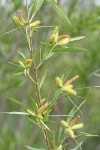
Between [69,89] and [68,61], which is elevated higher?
[69,89]

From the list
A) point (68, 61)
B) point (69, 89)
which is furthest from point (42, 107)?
point (68, 61)

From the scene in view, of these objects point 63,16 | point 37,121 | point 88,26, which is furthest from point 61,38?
point 88,26

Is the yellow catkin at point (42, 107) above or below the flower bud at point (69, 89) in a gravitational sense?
above

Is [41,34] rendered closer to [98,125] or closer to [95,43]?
[95,43]

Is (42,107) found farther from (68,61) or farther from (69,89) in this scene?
(68,61)

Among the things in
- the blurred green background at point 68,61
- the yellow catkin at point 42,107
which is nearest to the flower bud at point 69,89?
the yellow catkin at point 42,107

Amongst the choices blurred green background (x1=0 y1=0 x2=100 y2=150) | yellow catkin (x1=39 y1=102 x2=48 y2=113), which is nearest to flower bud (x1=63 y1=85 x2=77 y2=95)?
yellow catkin (x1=39 y1=102 x2=48 y2=113)

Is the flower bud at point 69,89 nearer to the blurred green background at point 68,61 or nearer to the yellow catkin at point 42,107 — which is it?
the yellow catkin at point 42,107

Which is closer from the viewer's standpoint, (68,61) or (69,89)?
(69,89)

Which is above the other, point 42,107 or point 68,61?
point 42,107

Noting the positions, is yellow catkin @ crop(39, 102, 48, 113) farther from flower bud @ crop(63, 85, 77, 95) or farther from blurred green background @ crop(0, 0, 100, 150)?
blurred green background @ crop(0, 0, 100, 150)

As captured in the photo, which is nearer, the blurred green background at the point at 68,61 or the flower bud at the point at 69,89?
the flower bud at the point at 69,89

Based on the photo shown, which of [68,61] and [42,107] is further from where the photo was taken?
[68,61]
